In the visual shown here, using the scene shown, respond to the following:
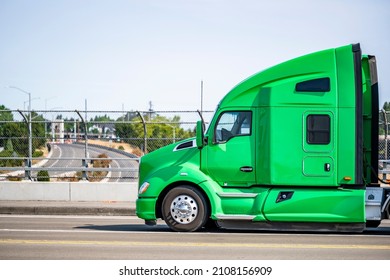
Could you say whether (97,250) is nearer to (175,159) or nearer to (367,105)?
(175,159)

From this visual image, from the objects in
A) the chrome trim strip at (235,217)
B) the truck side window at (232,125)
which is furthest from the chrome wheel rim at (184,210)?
the truck side window at (232,125)

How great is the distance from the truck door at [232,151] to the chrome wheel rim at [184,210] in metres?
0.64

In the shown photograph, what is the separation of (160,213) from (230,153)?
1.67 meters

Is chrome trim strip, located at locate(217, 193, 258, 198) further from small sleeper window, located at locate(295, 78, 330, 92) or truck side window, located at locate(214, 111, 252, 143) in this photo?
small sleeper window, located at locate(295, 78, 330, 92)

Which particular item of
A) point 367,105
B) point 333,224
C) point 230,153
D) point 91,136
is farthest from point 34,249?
point 91,136

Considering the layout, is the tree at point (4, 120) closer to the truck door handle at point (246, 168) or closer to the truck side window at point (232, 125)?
the truck side window at point (232, 125)

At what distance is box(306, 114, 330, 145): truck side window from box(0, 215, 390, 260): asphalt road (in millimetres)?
1662

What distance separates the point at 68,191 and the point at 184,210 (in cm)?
914

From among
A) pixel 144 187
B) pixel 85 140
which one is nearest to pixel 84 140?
pixel 85 140

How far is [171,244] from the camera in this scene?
38.9ft

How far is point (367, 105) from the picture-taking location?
14.0 m

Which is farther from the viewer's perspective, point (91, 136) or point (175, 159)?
point (91, 136)

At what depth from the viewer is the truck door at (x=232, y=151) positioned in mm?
13836

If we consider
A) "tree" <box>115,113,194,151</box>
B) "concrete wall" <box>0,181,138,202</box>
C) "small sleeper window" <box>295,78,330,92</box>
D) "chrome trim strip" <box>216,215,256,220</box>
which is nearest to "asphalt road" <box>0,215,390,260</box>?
"chrome trim strip" <box>216,215,256,220</box>
